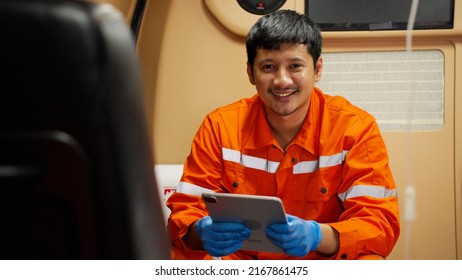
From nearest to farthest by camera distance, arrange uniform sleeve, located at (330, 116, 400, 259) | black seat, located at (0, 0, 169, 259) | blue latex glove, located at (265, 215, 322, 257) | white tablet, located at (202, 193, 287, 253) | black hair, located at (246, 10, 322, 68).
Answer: black seat, located at (0, 0, 169, 259) → white tablet, located at (202, 193, 287, 253) → blue latex glove, located at (265, 215, 322, 257) → uniform sleeve, located at (330, 116, 400, 259) → black hair, located at (246, 10, 322, 68)

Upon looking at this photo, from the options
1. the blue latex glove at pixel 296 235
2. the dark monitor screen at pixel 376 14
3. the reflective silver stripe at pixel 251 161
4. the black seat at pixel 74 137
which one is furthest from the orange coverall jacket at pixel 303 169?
the black seat at pixel 74 137

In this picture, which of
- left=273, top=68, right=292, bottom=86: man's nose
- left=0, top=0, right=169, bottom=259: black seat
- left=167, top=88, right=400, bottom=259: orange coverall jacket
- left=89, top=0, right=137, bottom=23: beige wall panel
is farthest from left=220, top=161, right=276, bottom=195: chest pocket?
left=0, top=0, right=169, bottom=259: black seat

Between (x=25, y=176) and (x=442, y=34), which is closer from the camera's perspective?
(x=25, y=176)

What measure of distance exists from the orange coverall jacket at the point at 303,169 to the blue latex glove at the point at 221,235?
0.31 ft

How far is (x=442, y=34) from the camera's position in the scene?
244cm

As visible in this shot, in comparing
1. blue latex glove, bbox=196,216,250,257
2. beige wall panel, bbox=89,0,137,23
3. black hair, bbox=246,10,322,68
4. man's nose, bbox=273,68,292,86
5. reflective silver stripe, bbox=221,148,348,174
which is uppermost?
beige wall panel, bbox=89,0,137,23

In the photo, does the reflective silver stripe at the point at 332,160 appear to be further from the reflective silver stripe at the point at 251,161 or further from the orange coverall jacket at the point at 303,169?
the reflective silver stripe at the point at 251,161

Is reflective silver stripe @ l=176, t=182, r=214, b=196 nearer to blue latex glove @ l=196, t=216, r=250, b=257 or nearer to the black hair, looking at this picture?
blue latex glove @ l=196, t=216, r=250, b=257

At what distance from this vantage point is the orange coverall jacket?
1785 mm

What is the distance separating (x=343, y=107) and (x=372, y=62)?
2.13 ft

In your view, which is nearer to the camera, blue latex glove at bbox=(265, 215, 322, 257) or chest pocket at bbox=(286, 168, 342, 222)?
blue latex glove at bbox=(265, 215, 322, 257)

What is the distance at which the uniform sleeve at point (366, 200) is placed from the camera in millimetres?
1707
